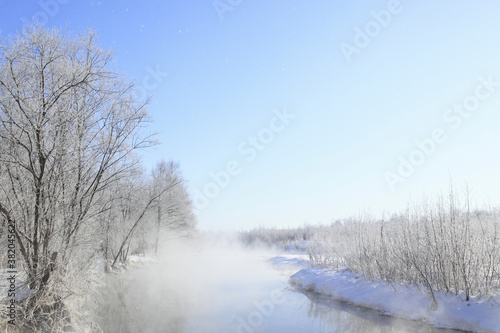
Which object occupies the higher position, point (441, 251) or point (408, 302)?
point (441, 251)

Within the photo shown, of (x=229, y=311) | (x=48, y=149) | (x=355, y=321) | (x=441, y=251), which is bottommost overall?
(x=355, y=321)

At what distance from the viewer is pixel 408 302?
9.95 m

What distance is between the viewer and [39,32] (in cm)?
719

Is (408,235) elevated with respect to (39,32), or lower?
lower

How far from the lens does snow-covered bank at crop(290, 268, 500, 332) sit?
7.84 metres

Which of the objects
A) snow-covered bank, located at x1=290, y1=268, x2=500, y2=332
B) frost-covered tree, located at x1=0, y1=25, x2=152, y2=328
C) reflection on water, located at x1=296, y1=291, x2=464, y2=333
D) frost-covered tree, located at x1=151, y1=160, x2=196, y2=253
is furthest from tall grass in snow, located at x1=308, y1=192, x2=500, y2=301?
frost-covered tree, located at x1=151, y1=160, x2=196, y2=253

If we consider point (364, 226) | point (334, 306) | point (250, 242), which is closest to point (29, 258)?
point (334, 306)

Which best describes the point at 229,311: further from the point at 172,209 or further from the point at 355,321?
the point at 172,209

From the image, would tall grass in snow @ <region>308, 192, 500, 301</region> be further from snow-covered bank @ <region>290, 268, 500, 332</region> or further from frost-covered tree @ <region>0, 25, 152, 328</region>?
frost-covered tree @ <region>0, 25, 152, 328</region>

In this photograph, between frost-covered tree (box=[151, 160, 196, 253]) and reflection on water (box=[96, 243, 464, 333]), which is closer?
reflection on water (box=[96, 243, 464, 333])

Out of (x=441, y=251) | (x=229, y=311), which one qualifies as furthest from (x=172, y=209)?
(x=441, y=251)

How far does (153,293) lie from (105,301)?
2.24 m

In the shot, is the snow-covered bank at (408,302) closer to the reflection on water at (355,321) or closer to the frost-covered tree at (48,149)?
the reflection on water at (355,321)

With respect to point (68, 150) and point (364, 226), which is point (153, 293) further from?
point (364, 226)
